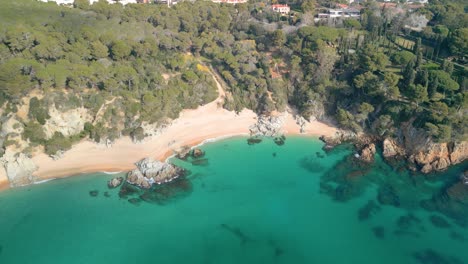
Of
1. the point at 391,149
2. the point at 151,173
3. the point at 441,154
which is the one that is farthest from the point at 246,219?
the point at 441,154

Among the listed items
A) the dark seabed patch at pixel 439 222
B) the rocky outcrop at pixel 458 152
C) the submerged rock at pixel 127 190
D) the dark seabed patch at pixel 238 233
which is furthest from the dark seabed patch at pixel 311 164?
the submerged rock at pixel 127 190

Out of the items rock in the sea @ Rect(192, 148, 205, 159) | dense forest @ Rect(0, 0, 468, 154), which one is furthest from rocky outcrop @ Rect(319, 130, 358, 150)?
rock in the sea @ Rect(192, 148, 205, 159)

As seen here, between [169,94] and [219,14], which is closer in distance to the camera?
[169,94]

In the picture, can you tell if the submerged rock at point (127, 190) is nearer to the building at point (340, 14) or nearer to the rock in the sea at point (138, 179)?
the rock in the sea at point (138, 179)

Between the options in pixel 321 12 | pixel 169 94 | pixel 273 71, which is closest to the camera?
pixel 169 94

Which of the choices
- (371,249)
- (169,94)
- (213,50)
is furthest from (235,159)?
(213,50)

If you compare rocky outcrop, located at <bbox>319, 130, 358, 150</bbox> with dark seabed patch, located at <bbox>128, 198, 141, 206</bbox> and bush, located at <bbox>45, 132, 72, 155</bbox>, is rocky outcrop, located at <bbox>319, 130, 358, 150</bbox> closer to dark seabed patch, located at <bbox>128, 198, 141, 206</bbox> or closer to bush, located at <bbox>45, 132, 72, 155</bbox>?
dark seabed patch, located at <bbox>128, 198, 141, 206</bbox>

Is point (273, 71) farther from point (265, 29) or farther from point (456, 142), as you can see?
point (456, 142)
